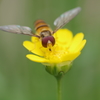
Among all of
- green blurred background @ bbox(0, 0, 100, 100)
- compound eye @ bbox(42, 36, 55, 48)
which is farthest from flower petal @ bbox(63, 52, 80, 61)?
green blurred background @ bbox(0, 0, 100, 100)

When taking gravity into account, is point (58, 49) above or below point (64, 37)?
below

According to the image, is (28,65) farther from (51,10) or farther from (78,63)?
(51,10)

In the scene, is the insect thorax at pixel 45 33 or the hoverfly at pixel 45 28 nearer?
the hoverfly at pixel 45 28

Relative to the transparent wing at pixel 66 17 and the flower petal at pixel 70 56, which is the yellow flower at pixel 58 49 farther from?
the transparent wing at pixel 66 17

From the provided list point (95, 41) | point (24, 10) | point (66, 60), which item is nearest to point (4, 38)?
point (24, 10)

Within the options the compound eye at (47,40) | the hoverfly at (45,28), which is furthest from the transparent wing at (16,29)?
the compound eye at (47,40)

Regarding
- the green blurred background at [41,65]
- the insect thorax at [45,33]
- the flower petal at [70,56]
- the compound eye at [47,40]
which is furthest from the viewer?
the green blurred background at [41,65]

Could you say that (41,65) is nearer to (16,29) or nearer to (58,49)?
(58,49)

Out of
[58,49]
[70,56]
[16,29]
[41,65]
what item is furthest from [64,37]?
[41,65]
